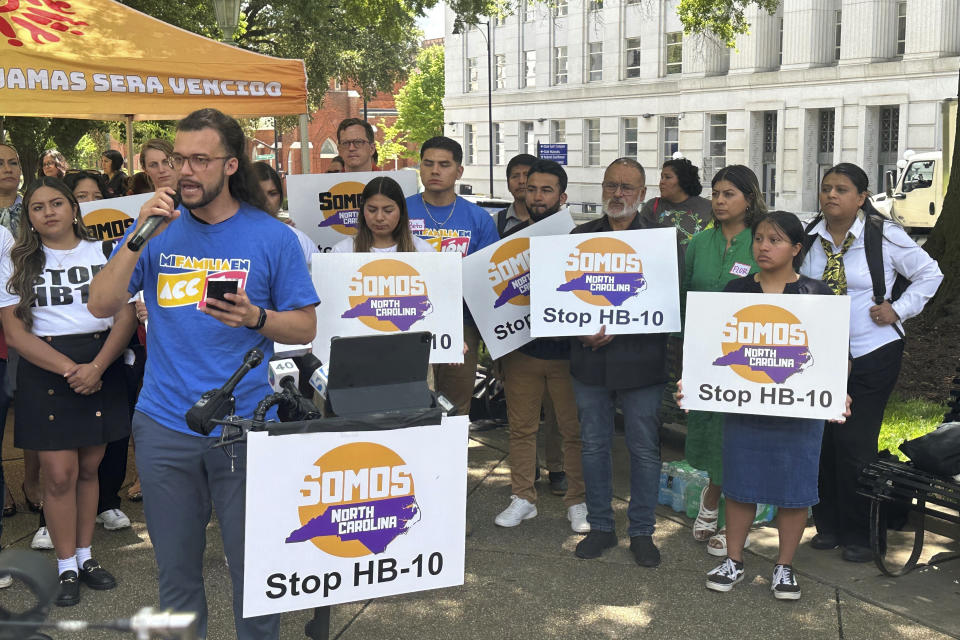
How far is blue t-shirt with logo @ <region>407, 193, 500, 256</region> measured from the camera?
639cm

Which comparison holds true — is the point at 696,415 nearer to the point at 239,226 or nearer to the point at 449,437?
the point at 449,437

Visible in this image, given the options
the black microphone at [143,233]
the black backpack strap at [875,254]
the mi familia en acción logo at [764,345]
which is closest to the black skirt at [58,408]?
the black microphone at [143,233]

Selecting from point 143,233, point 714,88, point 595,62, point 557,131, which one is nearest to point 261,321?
point 143,233

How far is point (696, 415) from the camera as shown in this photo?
19.5 ft

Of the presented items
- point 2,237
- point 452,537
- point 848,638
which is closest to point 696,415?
point 848,638

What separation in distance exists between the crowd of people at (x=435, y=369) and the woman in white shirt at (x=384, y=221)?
0.01 meters

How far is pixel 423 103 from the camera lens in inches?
2906

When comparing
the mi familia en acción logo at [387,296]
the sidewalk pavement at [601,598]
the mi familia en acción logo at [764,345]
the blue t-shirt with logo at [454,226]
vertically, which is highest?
the blue t-shirt with logo at [454,226]

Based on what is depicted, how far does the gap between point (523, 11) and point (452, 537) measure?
54.6 metres

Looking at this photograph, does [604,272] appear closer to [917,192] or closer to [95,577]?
[95,577]

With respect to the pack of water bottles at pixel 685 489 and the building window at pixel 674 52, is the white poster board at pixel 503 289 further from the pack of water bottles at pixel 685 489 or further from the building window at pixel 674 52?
the building window at pixel 674 52

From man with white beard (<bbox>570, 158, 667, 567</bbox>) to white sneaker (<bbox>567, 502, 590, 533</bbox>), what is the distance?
275 millimetres

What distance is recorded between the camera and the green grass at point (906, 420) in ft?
23.5

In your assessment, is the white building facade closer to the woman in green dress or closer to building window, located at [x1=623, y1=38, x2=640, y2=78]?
building window, located at [x1=623, y1=38, x2=640, y2=78]
